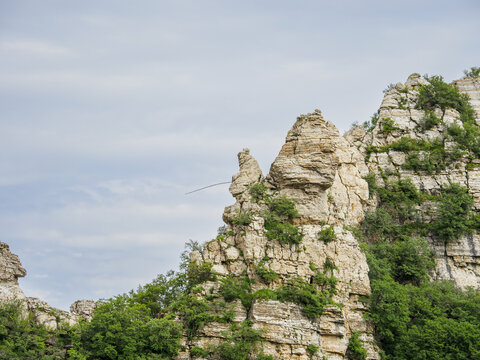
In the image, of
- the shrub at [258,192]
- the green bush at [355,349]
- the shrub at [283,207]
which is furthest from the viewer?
the shrub at [258,192]

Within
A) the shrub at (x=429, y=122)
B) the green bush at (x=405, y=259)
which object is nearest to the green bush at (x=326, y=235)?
the green bush at (x=405, y=259)

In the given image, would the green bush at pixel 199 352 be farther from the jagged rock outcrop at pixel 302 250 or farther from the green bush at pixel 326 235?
the green bush at pixel 326 235

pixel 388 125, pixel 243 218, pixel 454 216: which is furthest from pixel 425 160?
pixel 243 218

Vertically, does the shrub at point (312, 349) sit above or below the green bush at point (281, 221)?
below

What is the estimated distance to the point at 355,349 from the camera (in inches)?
1805

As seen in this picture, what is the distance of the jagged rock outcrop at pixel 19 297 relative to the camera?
42.8m

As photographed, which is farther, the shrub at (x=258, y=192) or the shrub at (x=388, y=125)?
the shrub at (x=388, y=125)

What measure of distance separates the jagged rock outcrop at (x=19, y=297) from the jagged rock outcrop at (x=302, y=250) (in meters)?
8.95

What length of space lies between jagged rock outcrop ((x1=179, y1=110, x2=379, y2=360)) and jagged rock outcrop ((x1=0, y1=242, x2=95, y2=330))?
8949 millimetres

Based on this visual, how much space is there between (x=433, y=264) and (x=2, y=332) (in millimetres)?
35296

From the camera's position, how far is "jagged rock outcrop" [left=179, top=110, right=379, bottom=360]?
146ft

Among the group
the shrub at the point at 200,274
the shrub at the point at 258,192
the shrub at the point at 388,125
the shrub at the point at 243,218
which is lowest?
the shrub at the point at 200,274

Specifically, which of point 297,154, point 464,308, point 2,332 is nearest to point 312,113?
point 297,154

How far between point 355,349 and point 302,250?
8529mm
